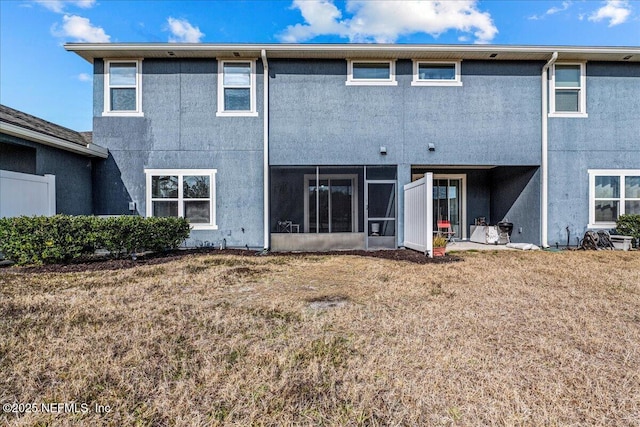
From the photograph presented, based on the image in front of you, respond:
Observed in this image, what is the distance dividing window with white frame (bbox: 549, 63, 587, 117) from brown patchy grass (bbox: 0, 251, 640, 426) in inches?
264

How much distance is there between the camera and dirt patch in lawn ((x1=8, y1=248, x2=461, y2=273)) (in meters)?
7.26

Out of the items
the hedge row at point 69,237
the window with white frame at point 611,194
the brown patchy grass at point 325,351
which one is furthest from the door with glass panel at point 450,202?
the hedge row at point 69,237

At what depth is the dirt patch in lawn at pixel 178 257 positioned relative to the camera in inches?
286

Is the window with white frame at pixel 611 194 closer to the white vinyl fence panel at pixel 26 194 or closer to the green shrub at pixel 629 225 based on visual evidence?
the green shrub at pixel 629 225

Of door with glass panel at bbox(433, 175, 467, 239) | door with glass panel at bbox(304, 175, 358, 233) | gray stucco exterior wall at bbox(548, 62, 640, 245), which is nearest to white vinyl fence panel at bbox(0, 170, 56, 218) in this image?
door with glass panel at bbox(304, 175, 358, 233)

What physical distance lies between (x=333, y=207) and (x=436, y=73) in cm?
531

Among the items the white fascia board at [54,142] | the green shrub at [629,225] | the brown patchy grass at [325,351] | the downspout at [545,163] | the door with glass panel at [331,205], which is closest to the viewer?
the brown patchy grass at [325,351]

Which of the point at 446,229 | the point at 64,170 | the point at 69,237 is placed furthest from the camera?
the point at 446,229

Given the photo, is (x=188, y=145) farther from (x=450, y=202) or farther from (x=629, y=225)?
(x=629, y=225)

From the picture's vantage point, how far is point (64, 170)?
363 inches

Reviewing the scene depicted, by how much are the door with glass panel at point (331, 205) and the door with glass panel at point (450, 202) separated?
11.8ft

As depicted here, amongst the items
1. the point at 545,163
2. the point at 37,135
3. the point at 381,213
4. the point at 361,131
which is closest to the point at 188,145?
the point at 37,135

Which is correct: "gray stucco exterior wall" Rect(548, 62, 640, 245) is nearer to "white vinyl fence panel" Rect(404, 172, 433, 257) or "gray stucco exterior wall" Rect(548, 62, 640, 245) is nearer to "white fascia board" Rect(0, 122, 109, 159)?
"white vinyl fence panel" Rect(404, 172, 433, 257)

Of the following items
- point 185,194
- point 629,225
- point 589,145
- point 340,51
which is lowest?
point 629,225
